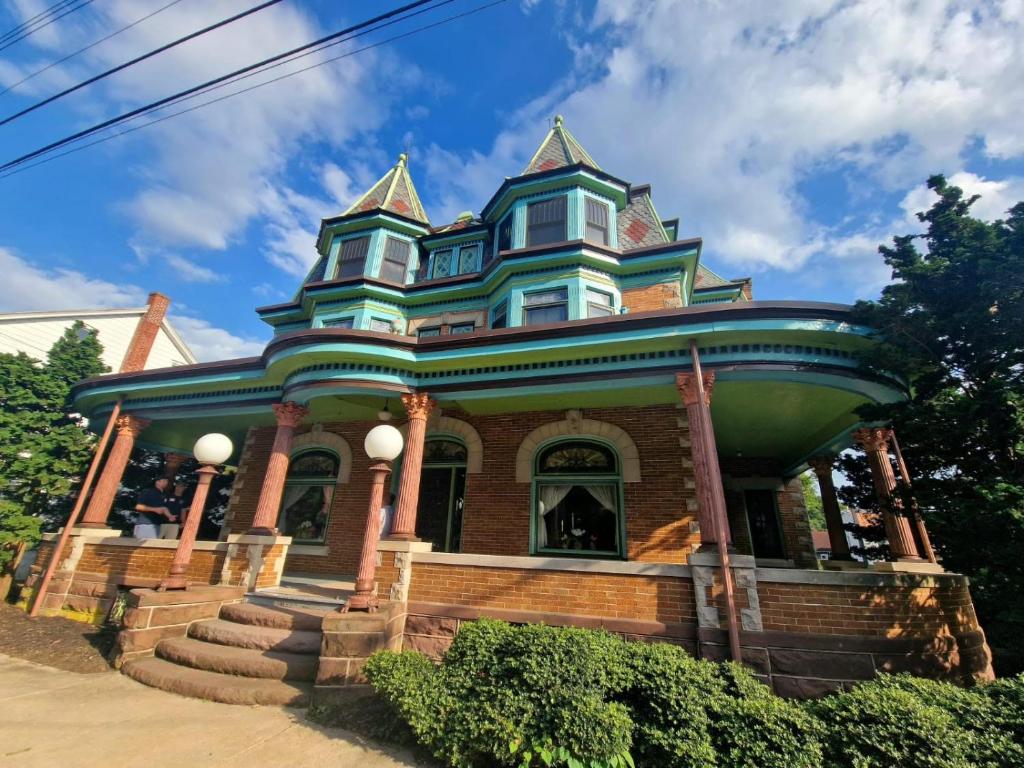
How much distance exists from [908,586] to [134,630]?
1021 cm

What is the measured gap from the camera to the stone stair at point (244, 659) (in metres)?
5.05

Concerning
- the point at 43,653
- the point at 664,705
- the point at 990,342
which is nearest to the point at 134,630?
the point at 43,653

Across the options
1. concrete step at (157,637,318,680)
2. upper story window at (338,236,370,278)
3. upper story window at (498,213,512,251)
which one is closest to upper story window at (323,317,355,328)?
upper story window at (338,236,370,278)

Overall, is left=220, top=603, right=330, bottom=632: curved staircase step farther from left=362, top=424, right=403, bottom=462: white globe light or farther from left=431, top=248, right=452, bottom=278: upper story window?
left=431, top=248, right=452, bottom=278: upper story window

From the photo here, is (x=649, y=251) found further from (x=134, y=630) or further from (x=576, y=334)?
(x=134, y=630)

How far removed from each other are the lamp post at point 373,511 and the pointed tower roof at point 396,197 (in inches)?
410

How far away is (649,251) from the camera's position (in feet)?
38.0

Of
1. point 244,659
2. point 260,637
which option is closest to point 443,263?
point 260,637

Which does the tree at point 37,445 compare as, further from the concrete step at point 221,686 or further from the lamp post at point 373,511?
the lamp post at point 373,511

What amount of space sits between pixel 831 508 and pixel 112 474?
1732 cm

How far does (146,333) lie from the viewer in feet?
65.2

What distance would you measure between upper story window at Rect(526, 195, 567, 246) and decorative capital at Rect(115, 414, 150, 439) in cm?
1097

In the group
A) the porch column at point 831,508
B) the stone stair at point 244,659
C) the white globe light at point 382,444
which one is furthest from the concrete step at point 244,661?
the porch column at point 831,508

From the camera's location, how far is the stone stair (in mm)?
5047
